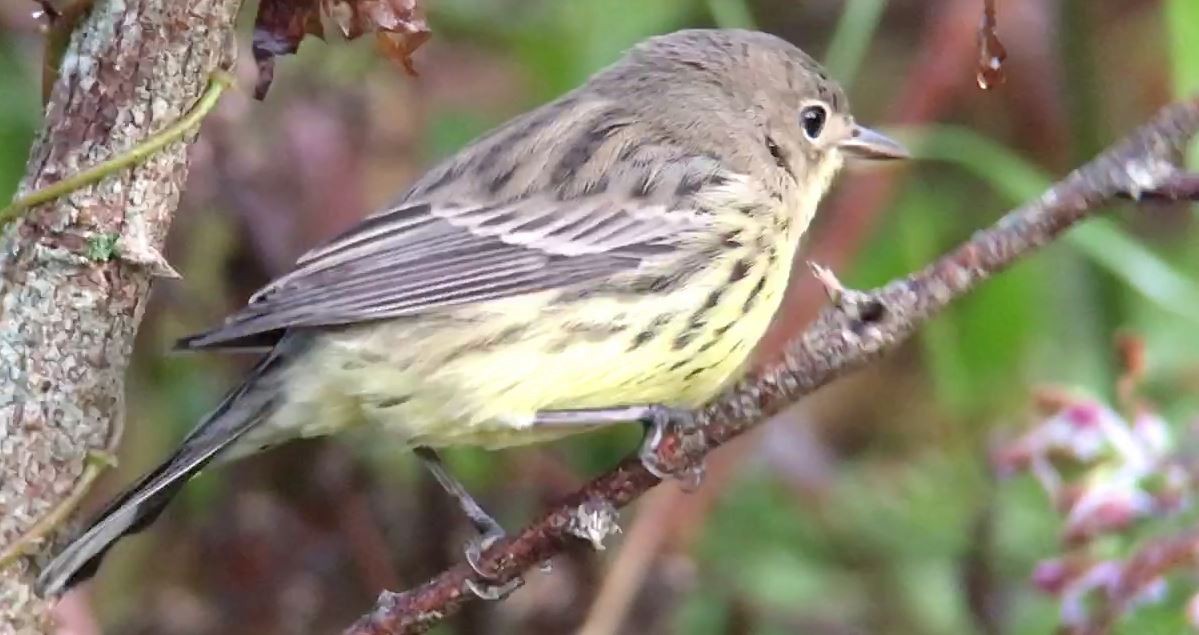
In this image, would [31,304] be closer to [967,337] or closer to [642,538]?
[642,538]

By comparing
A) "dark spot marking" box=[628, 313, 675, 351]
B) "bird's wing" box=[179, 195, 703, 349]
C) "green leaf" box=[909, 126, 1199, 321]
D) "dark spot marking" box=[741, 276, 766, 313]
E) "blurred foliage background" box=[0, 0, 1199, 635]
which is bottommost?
"blurred foliage background" box=[0, 0, 1199, 635]

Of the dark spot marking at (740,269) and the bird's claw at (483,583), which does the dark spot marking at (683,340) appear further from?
the bird's claw at (483,583)

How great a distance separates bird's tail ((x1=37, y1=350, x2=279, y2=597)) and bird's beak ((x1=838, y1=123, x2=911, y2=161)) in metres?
1.38

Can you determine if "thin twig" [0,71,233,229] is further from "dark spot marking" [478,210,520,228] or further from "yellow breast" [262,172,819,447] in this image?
"dark spot marking" [478,210,520,228]

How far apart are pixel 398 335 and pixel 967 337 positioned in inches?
64.6

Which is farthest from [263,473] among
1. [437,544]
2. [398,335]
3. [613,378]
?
[613,378]

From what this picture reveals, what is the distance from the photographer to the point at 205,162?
3.68 m

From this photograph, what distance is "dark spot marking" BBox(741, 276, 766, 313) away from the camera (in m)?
3.06

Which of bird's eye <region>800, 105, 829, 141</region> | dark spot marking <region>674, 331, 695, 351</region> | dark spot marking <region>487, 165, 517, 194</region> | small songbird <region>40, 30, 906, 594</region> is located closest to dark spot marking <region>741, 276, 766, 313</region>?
small songbird <region>40, 30, 906, 594</region>

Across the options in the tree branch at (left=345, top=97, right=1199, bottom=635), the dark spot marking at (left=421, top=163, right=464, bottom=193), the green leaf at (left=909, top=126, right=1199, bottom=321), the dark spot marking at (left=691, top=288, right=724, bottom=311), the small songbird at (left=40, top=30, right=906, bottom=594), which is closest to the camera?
the tree branch at (left=345, top=97, right=1199, bottom=635)

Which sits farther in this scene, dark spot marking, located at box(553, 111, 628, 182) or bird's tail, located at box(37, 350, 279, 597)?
dark spot marking, located at box(553, 111, 628, 182)

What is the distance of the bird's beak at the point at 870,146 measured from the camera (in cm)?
356

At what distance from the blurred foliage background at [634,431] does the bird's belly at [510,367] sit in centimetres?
69

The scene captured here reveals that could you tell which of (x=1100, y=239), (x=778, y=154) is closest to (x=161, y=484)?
(x=778, y=154)
